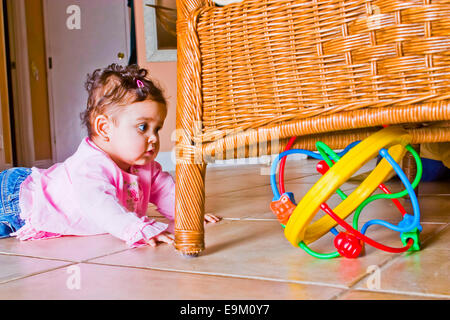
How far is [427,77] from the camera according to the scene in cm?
66

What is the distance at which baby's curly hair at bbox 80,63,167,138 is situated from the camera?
126 cm

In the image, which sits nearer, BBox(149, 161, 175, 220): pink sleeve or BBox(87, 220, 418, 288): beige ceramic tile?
BBox(87, 220, 418, 288): beige ceramic tile

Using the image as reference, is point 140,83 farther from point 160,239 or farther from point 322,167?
point 322,167

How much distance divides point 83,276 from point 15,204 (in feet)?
2.02

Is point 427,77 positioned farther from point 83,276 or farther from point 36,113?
point 36,113

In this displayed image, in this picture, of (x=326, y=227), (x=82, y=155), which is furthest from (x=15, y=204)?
(x=326, y=227)

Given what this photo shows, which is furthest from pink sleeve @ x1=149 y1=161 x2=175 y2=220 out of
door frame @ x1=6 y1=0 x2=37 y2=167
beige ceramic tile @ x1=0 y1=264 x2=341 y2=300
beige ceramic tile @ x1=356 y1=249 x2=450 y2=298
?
door frame @ x1=6 y1=0 x2=37 y2=167

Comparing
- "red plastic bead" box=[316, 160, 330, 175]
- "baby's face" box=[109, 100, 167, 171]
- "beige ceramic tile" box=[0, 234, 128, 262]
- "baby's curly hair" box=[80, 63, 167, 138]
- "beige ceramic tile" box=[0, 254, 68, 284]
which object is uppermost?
"baby's curly hair" box=[80, 63, 167, 138]

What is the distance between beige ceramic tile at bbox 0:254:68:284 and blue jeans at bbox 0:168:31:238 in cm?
29

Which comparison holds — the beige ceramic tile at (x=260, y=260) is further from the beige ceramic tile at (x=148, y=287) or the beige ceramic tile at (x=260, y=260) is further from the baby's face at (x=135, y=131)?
the baby's face at (x=135, y=131)

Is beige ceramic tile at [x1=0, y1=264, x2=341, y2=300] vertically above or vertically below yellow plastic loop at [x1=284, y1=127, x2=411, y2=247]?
below

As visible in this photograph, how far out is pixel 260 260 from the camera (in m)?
0.84

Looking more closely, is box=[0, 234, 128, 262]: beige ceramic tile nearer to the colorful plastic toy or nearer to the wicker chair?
the wicker chair
